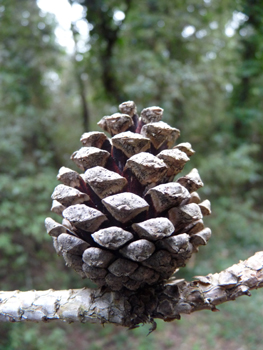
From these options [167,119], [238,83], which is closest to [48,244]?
[167,119]

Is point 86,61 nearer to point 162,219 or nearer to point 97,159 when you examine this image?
point 97,159

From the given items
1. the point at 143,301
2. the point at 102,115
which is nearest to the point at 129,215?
the point at 143,301

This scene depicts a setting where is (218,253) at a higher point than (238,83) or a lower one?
lower

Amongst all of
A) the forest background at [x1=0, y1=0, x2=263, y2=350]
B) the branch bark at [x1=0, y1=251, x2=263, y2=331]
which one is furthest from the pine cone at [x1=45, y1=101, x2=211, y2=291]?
the forest background at [x1=0, y1=0, x2=263, y2=350]

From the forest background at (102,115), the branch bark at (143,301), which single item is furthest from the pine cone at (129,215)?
the forest background at (102,115)

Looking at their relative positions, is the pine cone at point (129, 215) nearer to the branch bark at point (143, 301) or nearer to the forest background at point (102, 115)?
the branch bark at point (143, 301)

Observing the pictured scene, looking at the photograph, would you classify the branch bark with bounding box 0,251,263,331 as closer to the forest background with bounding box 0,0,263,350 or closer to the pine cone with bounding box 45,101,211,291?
the pine cone with bounding box 45,101,211,291

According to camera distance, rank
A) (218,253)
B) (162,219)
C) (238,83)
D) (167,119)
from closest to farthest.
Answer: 1. (162,219)
2. (167,119)
3. (218,253)
4. (238,83)
